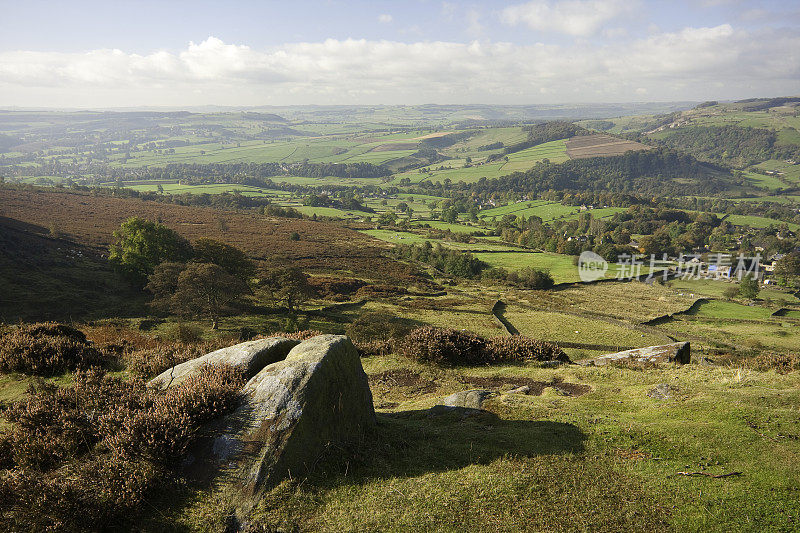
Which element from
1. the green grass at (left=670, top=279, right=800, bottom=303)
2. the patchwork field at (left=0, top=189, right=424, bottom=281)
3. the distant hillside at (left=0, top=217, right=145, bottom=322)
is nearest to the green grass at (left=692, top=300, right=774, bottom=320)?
the green grass at (left=670, top=279, right=800, bottom=303)

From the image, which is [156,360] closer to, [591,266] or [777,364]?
[777,364]

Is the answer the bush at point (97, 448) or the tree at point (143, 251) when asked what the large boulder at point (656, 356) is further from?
the tree at point (143, 251)

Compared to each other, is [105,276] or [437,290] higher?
[105,276]

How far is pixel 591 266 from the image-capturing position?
102 metres

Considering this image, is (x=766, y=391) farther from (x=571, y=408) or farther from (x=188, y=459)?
(x=188, y=459)

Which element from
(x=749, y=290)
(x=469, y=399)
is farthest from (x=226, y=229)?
(x=749, y=290)

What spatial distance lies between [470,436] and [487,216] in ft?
588

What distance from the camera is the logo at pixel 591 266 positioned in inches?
3734

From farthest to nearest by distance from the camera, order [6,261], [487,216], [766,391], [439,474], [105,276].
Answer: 1. [487,216]
2. [105,276]
3. [6,261]
4. [766,391]
5. [439,474]

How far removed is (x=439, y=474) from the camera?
846 centimetres

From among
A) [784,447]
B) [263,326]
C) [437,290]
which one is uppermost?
[784,447]

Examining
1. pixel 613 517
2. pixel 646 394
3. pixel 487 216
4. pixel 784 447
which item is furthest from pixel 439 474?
pixel 487 216

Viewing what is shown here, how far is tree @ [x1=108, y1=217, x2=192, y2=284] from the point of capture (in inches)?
1889

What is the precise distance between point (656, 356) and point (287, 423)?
60.7 feet
